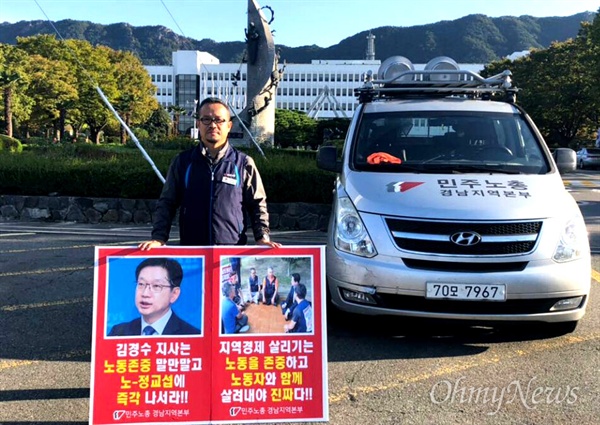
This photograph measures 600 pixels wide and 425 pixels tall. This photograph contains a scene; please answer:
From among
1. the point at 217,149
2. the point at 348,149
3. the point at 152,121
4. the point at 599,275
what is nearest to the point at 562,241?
the point at 348,149

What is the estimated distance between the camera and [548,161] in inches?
210

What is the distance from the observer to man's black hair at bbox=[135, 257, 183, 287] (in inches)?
124

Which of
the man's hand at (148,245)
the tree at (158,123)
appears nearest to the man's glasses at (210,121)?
the man's hand at (148,245)

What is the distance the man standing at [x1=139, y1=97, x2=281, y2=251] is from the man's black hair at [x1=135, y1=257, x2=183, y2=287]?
281 mm

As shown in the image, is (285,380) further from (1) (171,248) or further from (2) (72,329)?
(2) (72,329)

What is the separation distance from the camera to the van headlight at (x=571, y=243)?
427cm

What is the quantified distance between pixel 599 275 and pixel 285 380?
5.45 metres

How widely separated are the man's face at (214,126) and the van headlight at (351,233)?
1.39 m

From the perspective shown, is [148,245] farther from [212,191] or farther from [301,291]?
[301,291]

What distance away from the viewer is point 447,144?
18.6ft

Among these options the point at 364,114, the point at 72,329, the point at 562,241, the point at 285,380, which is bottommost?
the point at 72,329

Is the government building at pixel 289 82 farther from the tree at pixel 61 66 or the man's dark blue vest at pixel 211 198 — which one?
the man's dark blue vest at pixel 211 198

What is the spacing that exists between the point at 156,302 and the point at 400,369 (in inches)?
75.6

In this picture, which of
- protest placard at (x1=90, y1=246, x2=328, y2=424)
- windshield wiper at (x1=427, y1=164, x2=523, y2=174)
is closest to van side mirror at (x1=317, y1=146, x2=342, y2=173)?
windshield wiper at (x1=427, y1=164, x2=523, y2=174)
